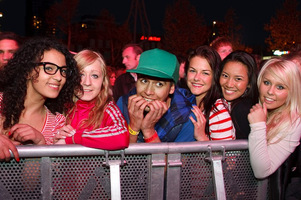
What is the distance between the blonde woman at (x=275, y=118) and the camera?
74.5 inches

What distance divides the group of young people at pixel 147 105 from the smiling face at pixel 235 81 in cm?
1

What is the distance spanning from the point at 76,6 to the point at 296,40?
2365 centimetres

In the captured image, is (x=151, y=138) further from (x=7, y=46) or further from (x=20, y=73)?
(x=7, y=46)

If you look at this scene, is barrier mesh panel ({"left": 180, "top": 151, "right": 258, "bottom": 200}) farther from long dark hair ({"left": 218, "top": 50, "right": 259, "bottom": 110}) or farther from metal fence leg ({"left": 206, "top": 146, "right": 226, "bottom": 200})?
long dark hair ({"left": 218, "top": 50, "right": 259, "bottom": 110})

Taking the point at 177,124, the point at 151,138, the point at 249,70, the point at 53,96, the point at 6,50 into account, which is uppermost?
the point at 6,50

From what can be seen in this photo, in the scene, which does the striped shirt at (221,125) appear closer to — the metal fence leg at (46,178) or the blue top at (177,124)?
the blue top at (177,124)

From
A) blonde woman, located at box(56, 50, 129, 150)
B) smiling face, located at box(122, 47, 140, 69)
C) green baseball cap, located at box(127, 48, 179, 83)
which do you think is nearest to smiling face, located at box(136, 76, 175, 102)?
green baseball cap, located at box(127, 48, 179, 83)

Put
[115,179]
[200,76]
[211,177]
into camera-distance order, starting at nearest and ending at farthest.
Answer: [115,179] → [211,177] → [200,76]

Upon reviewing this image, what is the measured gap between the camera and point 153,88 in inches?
106

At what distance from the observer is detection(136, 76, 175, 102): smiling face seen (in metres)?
2.68

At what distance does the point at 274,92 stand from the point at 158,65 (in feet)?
3.63

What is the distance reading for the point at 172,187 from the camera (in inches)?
70.2

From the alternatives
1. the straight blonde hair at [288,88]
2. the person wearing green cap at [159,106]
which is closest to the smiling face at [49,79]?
the person wearing green cap at [159,106]

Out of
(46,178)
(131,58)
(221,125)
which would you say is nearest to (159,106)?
(221,125)
